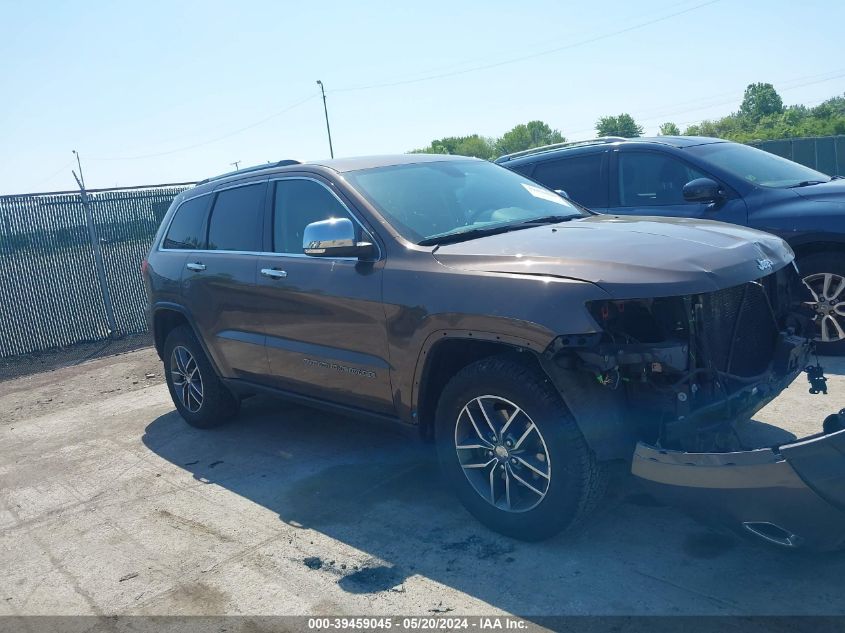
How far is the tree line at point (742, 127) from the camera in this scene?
121 ft

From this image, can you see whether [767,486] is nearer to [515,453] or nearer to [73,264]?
[515,453]

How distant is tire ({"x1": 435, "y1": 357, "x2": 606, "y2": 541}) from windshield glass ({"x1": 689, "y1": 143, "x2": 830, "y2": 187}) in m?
4.09

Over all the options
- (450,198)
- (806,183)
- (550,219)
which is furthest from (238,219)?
(806,183)

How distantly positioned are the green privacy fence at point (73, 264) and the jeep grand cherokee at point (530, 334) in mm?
6604

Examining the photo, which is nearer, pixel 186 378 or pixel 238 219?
pixel 238 219

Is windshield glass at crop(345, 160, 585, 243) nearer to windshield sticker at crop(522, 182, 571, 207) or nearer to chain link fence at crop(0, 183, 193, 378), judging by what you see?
windshield sticker at crop(522, 182, 571, 207)

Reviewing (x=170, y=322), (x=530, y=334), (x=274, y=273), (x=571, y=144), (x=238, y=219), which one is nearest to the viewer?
(x=530, y=334)

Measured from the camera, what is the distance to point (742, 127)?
46906mm

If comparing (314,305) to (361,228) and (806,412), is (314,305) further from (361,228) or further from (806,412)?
(806,412)

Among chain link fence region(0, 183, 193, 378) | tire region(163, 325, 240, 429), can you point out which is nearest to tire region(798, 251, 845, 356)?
tire region(163, 325, 240, 429)

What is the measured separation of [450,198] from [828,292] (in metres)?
3.37

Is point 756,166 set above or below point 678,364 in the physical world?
above

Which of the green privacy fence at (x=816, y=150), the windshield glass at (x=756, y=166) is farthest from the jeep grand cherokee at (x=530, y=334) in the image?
the green privacy fence at (x=816, y=150)

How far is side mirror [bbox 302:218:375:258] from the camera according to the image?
4383 millimetres
